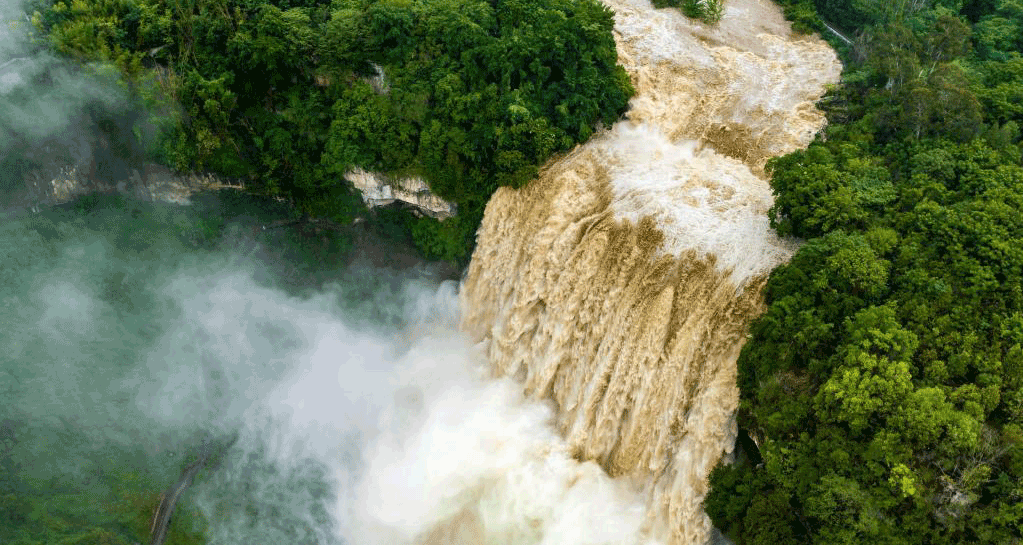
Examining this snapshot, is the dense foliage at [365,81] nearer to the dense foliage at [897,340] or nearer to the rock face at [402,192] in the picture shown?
the rock face at [402,192]

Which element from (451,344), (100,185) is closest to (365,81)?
(451,344)

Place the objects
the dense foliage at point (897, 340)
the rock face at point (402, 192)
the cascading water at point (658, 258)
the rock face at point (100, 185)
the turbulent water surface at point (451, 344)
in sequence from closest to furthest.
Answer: the dense foliage at point (897, 340)
the cascading water at point (658, 258)
the turbulent water surface at point (451, 344)
the rock face at point (100, 185)
the rock face at point (402, 192)

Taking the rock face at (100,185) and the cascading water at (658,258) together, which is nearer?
the cascading water at (658,258)

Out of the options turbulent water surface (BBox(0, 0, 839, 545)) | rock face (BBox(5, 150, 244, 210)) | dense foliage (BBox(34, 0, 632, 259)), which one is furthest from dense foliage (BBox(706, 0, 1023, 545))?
rock face (BBox(5, 150, 244, 210))

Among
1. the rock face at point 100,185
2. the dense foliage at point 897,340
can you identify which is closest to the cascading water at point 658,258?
the dense foliage at point 897,340

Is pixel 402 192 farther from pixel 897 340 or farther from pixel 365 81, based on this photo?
pixel 897 340

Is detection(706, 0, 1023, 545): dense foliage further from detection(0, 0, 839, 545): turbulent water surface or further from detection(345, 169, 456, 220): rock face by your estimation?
detection(345, 169, 456, 220): rock face
